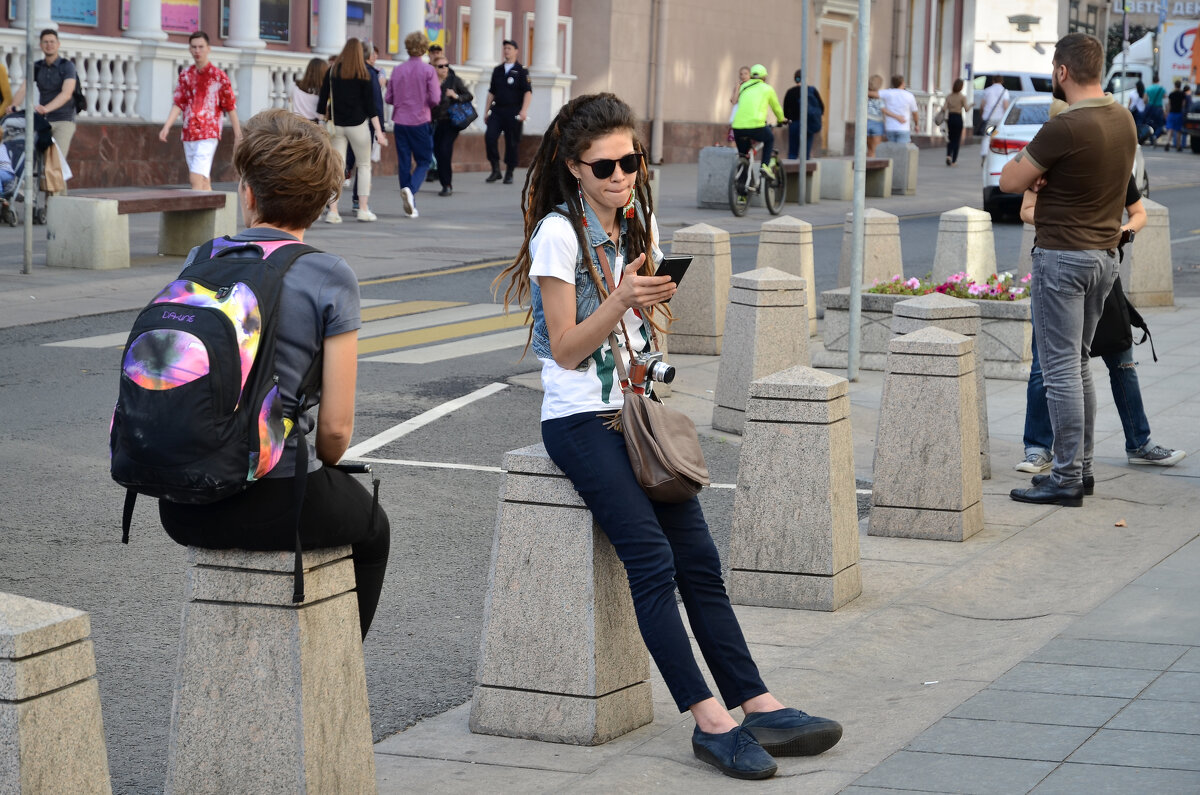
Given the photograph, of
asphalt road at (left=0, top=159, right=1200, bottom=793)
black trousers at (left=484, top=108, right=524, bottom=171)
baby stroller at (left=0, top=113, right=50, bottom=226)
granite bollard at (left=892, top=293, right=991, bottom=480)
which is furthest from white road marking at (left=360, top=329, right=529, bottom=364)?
black trousers at (left=484, top=108, right=524, bottom=171)

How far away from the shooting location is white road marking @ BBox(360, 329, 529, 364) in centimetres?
1174

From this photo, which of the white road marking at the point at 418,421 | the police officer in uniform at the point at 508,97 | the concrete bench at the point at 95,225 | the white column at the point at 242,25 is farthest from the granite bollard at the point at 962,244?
the white column at the point at 242,25

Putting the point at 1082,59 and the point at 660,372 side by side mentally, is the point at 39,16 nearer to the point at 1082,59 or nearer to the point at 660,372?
the point at 1082,59

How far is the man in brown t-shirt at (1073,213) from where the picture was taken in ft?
23.9

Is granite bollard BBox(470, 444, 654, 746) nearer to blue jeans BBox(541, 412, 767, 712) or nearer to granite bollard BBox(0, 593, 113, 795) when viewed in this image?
blue jeans BBox(541, 412, 767, 712)

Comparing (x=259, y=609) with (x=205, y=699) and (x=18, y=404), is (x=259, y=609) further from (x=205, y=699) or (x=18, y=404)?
(x=18, y=404)

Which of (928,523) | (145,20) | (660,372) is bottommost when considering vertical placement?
(928,523)

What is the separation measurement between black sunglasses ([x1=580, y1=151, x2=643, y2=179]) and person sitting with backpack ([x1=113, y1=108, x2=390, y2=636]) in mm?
865

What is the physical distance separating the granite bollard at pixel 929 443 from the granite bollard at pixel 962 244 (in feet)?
24.1

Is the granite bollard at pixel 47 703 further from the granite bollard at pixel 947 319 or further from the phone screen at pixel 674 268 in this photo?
the granite bollard at pixel 947 319

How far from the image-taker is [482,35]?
103 ft

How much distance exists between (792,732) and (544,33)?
29.1 meters

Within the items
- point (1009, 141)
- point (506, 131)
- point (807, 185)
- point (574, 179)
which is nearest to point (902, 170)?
point (807, 185)

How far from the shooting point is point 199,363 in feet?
11.6
